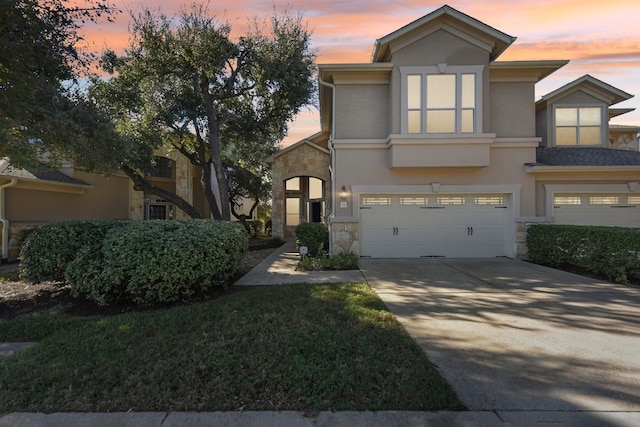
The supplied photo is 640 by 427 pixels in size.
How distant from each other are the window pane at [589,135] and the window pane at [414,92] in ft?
22.9

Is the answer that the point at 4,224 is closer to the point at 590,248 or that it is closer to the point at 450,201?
the point at 450,201

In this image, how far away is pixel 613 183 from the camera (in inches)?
408

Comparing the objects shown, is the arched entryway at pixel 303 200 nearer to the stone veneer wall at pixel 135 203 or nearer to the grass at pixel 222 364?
the stone veneer wall at pixel 135 203

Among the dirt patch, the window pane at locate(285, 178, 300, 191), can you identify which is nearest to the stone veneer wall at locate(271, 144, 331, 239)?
the window pane at locate(285, 178, 300, 191)

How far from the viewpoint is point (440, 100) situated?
9.93m

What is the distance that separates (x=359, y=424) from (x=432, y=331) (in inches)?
84.9

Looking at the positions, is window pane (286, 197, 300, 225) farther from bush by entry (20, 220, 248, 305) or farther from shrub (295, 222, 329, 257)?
bush by entry (20, 220, 248, 305)

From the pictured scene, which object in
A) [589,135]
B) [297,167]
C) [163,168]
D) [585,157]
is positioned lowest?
[585,157]

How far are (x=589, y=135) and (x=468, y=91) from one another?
5.91 meters

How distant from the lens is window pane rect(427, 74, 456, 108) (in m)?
9.89

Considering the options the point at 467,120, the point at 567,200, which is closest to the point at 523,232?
the point at 567,200

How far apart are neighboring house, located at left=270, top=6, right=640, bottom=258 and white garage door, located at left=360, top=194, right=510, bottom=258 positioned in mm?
32

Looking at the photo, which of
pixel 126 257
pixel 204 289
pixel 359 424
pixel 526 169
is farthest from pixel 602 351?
pixel 526 169

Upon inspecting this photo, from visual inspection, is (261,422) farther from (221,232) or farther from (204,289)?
(221,232)
